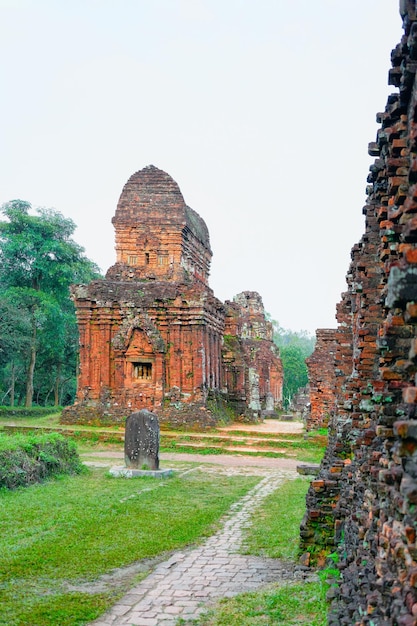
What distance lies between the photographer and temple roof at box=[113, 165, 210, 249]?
28781 mm

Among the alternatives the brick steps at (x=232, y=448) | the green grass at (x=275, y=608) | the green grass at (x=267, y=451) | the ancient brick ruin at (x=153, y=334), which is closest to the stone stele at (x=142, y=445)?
the green grass at (x=267, y=451)

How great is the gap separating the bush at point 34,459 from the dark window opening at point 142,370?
10353 mm

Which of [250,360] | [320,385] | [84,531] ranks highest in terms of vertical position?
[250,360]

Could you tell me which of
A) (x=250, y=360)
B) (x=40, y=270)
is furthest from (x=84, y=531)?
(x=40, y=270)

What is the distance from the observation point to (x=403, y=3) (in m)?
3.34

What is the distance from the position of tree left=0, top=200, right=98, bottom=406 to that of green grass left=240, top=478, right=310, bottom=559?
27271 millimetres

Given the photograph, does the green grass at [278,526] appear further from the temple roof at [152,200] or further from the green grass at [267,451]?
the temple roof at [152,200]

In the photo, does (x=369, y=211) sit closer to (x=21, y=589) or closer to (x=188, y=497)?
(x=21, y=589)

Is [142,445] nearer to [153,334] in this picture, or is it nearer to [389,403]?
[153,334]

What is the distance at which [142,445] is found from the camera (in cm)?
1420

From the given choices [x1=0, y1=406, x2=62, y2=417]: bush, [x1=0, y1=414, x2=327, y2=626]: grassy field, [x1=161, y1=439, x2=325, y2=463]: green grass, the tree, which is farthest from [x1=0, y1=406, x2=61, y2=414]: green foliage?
[x1=0, y1=414, x2=327, y2=626]: grassy field

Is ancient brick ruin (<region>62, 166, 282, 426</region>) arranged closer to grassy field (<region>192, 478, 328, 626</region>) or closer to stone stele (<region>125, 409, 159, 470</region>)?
stone stele (<region>125, 409, 159, 470</region>)

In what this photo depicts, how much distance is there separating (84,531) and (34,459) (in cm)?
475

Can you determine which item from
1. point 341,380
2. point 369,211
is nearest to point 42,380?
point 341,380
